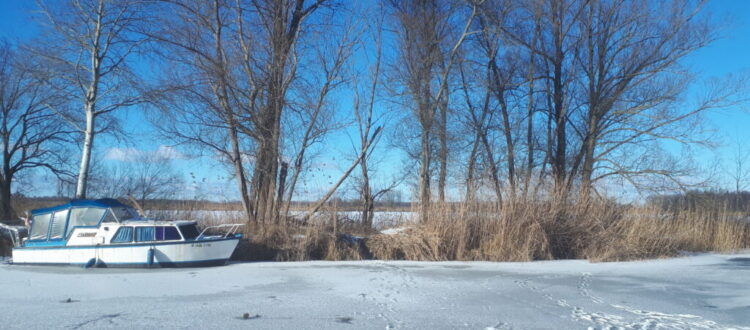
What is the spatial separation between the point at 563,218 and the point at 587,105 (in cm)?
644

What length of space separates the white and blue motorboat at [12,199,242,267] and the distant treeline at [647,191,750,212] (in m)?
13.2

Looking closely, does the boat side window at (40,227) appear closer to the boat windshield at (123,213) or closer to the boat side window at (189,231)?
the boat windshield at (123,213)

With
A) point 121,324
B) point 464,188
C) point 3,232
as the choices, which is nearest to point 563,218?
point 464,188

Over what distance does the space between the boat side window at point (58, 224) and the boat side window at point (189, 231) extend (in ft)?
9.62

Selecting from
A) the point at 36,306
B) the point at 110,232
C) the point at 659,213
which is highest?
the point at 659,213

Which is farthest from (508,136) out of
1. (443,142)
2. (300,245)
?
(300,245)

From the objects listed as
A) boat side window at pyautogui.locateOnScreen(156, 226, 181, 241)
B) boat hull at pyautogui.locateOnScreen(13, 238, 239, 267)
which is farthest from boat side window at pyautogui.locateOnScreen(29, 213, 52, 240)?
boat side window at pyautogui.locateOnScreen(156, 226, 181, 241)

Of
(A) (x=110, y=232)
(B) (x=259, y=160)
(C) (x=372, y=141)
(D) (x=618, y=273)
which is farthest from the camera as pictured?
(C) (x=372, y=141)

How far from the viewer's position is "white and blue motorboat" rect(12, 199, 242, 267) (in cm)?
1162

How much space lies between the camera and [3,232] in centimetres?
1584

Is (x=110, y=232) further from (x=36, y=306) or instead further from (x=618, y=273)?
(x=618, y=273)

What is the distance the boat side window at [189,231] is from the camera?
39.2ft

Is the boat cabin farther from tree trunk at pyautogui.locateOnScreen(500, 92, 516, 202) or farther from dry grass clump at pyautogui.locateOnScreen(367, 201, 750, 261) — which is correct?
tree trunk at pyautogui.locateOnScreen(500, 92, 516, 202)

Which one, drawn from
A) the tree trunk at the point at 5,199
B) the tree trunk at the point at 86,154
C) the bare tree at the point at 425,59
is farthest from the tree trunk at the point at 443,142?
the tree trunk at the point at 5,199
